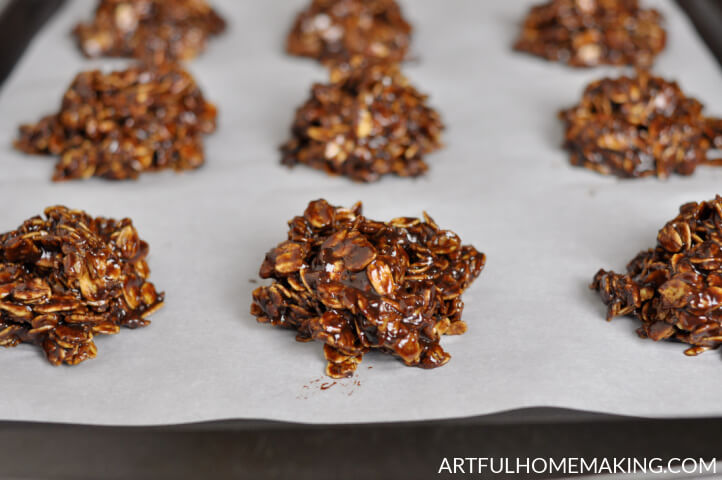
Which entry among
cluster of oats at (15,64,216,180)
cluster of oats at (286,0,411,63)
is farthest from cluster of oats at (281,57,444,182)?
cluster of oats at (286,0,411,63)

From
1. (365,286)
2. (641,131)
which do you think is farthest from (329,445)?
(641,131)

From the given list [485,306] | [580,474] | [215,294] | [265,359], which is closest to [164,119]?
[215,294]

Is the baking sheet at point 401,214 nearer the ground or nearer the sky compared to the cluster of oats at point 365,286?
nearer the ground

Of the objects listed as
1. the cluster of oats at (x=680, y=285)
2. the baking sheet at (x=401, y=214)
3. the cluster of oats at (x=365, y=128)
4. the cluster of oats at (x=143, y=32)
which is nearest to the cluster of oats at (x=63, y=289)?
the baking sheet at (x=401, y=214)

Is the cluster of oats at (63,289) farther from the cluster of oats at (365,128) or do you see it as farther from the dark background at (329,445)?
the cluster of oats at (365,128)

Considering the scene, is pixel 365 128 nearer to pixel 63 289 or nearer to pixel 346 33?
pixel 346 33

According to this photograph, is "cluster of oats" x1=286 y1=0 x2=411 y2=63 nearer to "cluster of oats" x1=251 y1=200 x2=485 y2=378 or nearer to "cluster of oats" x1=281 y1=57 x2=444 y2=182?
"cluster of oats" x1=281 y1=57 x2=444 y2=182

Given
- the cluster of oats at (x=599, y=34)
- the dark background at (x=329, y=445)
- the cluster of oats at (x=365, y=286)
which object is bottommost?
the dark background at (x=329, y=445)

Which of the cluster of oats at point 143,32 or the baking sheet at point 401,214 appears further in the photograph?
the cluster of oats at point 143,32
